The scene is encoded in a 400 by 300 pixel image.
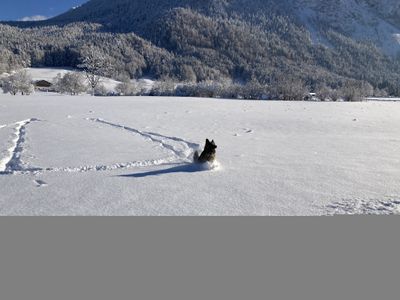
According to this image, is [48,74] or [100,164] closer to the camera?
[100,164]

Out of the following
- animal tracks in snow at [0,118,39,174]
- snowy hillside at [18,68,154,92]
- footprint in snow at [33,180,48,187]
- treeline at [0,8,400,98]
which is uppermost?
treeline at [0,8,400,98]

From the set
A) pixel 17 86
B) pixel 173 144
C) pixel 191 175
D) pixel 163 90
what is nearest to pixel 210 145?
pixel 191 175

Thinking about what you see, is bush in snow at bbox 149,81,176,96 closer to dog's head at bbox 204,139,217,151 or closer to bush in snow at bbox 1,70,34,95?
bush in snow at bbox 1,70,34,95

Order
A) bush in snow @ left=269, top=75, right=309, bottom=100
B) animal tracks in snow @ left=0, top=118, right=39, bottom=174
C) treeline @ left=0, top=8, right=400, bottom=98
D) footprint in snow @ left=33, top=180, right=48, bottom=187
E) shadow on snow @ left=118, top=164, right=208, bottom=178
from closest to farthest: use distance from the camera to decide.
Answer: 1. footprint in snow @ left=33, top=180, right=48, bottom=187
2. shadow on snow @ left=118, top=164, right=208, bottom=178
3. animal tracks in snow @ left=0, top=118, right=39, bottom=174
4. bush in snow @ left=269, top=75, right=309, bottom=100
5. treeline @ left=0, top=8, right=400, bottom=98

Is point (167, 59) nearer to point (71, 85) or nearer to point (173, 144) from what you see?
point (71, 85)

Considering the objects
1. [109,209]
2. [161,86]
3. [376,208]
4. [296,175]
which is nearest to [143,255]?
[109,209]

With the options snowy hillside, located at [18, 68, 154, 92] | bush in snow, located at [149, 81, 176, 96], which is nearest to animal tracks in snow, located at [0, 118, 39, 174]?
bush in snow, located at [149, 81, 176, 96]

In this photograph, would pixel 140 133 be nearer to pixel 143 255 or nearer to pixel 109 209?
pixel 109 209

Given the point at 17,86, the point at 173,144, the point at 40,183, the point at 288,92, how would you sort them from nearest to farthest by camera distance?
the point at 40,183, the point at 173,144, the point at 17,86, the point at 288,92

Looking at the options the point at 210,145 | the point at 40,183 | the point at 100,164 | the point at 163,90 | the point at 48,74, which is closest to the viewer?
the point at 40,183

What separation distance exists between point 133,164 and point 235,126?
9.64 meters

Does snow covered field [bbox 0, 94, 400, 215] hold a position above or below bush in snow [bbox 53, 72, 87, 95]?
below

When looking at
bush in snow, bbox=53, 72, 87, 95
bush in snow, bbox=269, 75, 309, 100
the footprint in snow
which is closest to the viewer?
the footprint in snow

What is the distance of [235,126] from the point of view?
1817 cm
